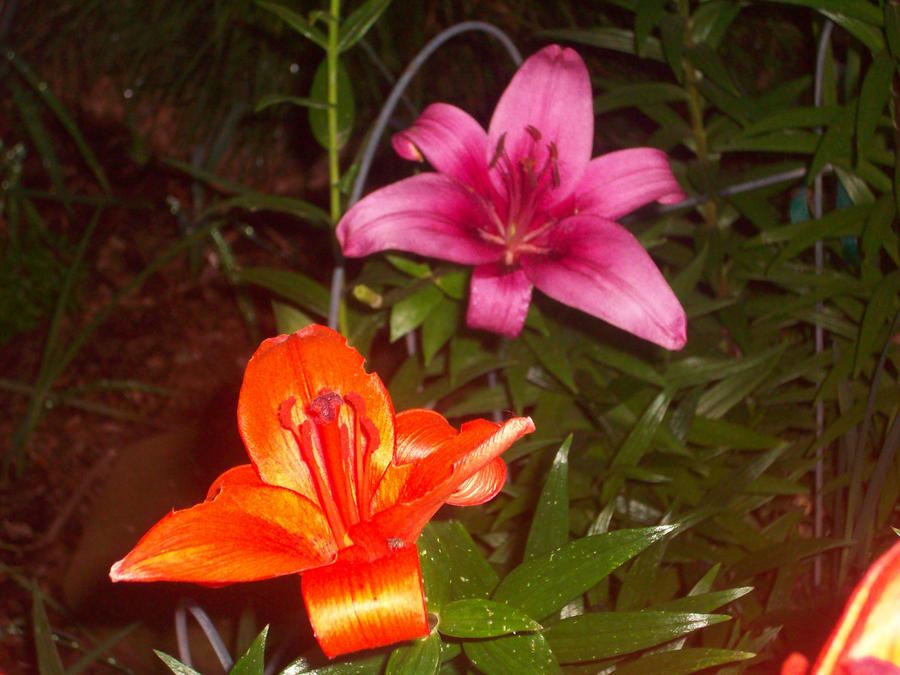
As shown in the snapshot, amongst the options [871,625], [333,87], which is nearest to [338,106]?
[333,87]

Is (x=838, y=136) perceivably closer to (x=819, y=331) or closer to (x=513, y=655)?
(x=819, y=331)

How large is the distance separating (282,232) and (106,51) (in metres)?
0.37

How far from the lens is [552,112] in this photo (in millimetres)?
575

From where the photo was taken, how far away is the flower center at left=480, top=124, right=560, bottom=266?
58 cm

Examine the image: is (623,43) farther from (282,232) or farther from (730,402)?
(282,232)

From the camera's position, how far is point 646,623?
448 millimetres

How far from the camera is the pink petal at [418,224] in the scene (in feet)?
1.71

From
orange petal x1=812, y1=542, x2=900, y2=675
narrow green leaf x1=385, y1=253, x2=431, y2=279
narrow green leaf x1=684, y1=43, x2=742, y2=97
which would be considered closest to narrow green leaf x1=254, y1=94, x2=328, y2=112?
narrow green leaf x1=385, y1=253, x2=431, y2=279

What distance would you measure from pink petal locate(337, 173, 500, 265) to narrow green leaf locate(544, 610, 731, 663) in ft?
0.69

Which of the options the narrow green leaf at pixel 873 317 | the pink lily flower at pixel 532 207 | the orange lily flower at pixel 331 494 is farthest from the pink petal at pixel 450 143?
the narrow green leaf at pixel 873 317

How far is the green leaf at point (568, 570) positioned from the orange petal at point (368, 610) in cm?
11

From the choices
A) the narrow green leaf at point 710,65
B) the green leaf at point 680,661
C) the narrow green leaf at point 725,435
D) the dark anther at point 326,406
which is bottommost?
the narrow green leaf at point 725,435

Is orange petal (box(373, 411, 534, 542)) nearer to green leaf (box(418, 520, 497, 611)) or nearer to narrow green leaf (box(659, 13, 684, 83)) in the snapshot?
green leaf (box(418, 520, 497, 611))

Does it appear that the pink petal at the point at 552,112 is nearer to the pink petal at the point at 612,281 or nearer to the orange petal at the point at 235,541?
the pink petal at the point at 612,281
